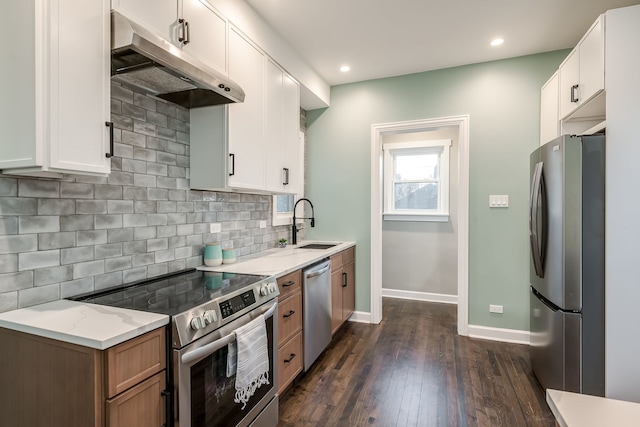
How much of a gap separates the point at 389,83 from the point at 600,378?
3.08 m

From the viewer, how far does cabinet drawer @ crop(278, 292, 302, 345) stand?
2090 mm

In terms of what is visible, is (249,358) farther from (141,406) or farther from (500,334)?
(500,334)

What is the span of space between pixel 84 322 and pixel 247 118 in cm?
157

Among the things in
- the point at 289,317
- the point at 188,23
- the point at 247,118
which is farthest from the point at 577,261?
the point at 188,23

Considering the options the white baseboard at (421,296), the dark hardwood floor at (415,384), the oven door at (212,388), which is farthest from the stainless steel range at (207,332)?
the white baseboard at (421,296)

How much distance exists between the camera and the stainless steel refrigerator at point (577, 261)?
6.19 ft

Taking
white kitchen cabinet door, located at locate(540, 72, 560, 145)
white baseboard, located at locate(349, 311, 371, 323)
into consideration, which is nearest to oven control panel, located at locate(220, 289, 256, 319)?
white baseboard, located at locate(349, 311, 371, 323)

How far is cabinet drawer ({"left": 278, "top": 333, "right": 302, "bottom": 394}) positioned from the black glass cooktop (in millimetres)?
609

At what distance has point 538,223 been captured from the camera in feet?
7.35

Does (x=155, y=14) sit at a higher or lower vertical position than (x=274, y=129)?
higher

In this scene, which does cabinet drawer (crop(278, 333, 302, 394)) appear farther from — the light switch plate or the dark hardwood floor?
the light switch plate

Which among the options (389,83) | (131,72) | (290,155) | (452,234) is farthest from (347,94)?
(131,72)

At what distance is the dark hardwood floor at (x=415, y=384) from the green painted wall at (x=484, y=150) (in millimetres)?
493

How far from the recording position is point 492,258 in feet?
10.5
